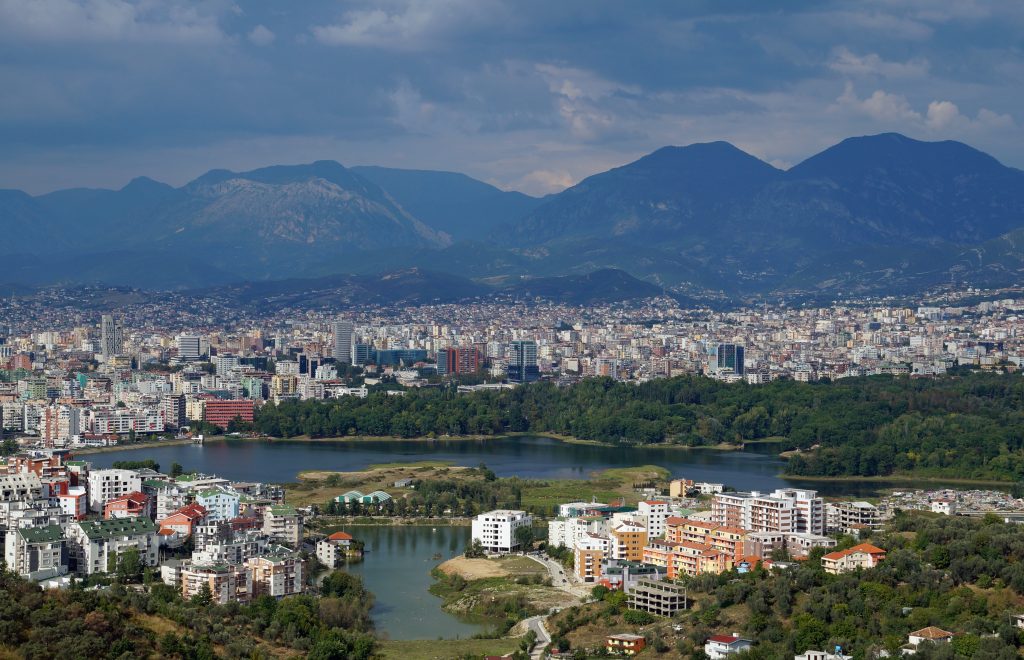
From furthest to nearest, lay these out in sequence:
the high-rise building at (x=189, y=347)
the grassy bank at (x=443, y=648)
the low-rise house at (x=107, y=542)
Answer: the high-rise building at (x=189, y=347), the low-rise house at (x=107, y=542), the grassy bank at (x=443, y=648)

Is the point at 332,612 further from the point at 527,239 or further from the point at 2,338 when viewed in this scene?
the point at 527,239

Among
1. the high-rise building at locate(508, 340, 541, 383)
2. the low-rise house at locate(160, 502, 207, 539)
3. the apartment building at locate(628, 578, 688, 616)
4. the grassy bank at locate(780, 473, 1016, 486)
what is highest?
the high-rise building at locate(508, 340, 541, 383)

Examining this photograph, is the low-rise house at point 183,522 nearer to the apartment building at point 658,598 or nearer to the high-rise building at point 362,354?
the apartment building at point 658,598

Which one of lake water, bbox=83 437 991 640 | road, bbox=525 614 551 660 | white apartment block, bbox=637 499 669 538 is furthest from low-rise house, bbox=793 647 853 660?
white apartment block, bbox=637 499 669 538

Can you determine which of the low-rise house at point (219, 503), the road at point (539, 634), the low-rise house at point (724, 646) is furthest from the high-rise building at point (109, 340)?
the low-rise house at point (724, 646)

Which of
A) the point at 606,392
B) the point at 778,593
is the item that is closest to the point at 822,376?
the point at 606,392

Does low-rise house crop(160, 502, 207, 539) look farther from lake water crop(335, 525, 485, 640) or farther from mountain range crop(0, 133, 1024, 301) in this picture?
mountain range crop(0, 133, 1024, 301)
